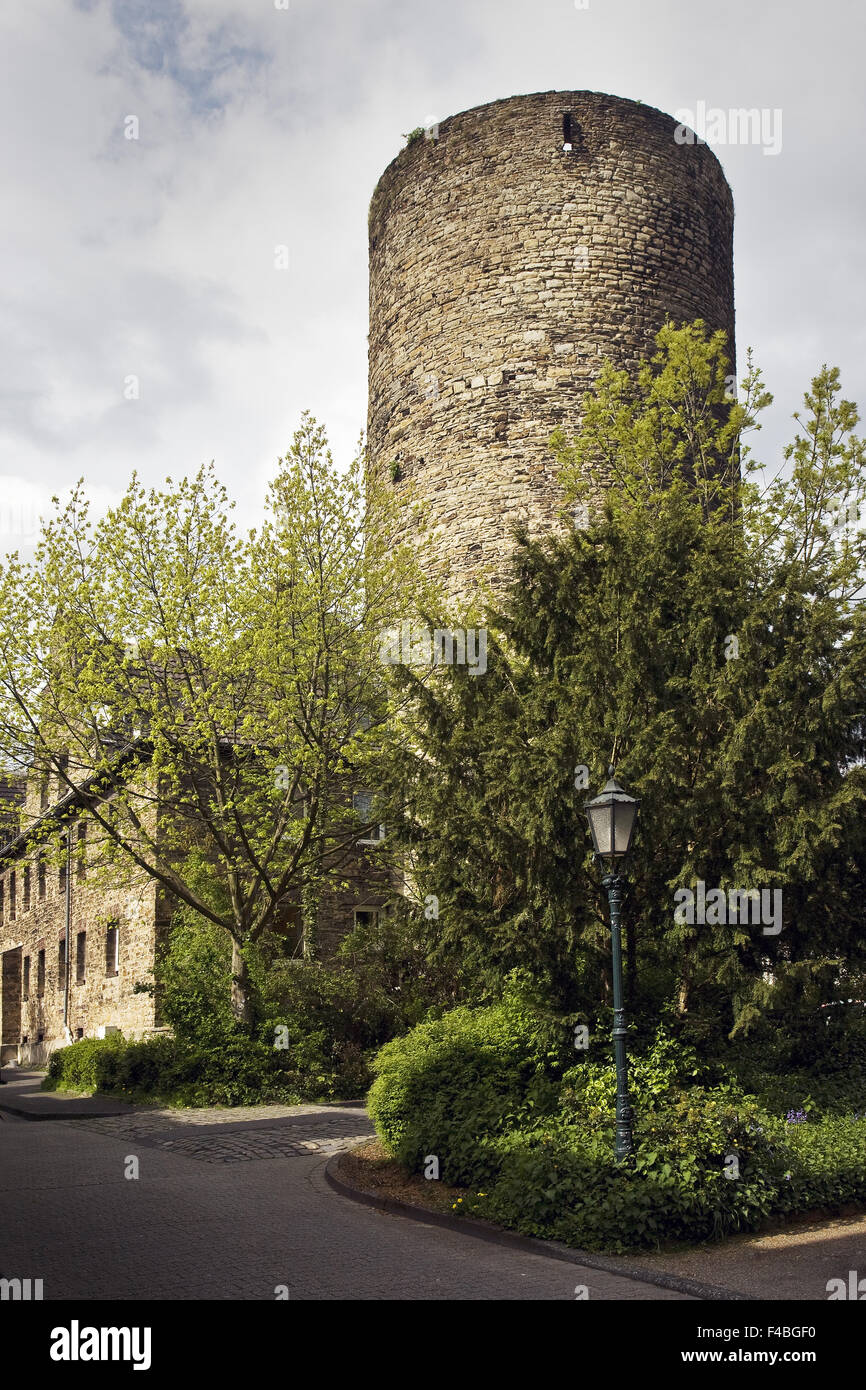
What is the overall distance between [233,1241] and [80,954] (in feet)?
65.7

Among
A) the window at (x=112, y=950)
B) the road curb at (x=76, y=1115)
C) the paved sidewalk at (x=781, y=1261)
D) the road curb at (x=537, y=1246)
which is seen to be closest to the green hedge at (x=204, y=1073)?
the road curb at (x=76, y=1115)

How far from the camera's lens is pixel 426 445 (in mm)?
21734

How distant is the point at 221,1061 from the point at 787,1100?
9543 millimetres

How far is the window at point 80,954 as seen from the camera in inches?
1046

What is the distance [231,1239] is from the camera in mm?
8133

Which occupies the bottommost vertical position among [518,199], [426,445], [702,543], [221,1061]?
[221,1061]

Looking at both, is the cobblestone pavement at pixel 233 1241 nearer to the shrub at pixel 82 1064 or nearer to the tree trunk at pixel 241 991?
the tree trunk at pixel 241 991

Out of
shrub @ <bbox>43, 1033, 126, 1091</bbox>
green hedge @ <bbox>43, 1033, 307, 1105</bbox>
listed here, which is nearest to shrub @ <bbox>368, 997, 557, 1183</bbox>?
green hedge @ <bbox>43, 1033, 307, 1105</bbox>

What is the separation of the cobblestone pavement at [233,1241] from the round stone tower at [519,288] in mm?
11390

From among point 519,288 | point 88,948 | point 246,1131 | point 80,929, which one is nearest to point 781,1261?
point 246,1131

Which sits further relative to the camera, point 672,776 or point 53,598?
point 53,598

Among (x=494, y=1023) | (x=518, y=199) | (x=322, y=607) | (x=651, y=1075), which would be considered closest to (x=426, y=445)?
(x=518, y=199)

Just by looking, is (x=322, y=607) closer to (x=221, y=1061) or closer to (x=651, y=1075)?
(x=221, y=1061)

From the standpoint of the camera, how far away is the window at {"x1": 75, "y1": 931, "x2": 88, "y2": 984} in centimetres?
2656
